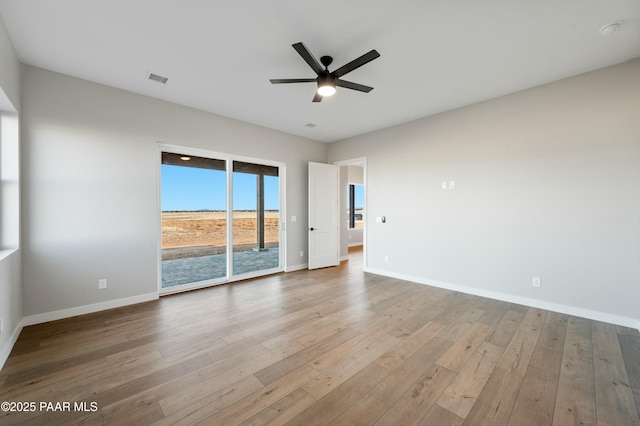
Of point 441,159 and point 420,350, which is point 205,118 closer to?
point 441,159

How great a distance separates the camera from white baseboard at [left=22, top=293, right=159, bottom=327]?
2.93 m

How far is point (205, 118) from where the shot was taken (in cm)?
430

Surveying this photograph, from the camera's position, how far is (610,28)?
2.33 metres

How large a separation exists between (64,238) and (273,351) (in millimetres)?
2948

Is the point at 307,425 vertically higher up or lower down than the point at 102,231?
lower down

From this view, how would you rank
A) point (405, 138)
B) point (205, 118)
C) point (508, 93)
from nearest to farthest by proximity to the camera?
1. point (508, 93)
2. point (205, 118)
3. point (405, 138)

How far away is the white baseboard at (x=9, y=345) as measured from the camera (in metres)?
2.18

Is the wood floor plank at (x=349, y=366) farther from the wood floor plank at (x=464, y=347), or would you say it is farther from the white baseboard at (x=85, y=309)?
the white baseboard at (x=85, y=309)

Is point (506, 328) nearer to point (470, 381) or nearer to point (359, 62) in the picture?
point (470, 381)

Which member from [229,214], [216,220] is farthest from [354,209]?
[216,220]

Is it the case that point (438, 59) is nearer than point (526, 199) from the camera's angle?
Yes

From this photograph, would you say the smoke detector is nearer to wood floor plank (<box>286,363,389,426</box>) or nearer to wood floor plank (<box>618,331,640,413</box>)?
wood floor plank (<box>618,331,640,413</box>)

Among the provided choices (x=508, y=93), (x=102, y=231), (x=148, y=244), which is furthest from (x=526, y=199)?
(x=102, y=231)

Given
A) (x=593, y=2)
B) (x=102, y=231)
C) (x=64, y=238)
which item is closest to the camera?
(x=593, y=2)
